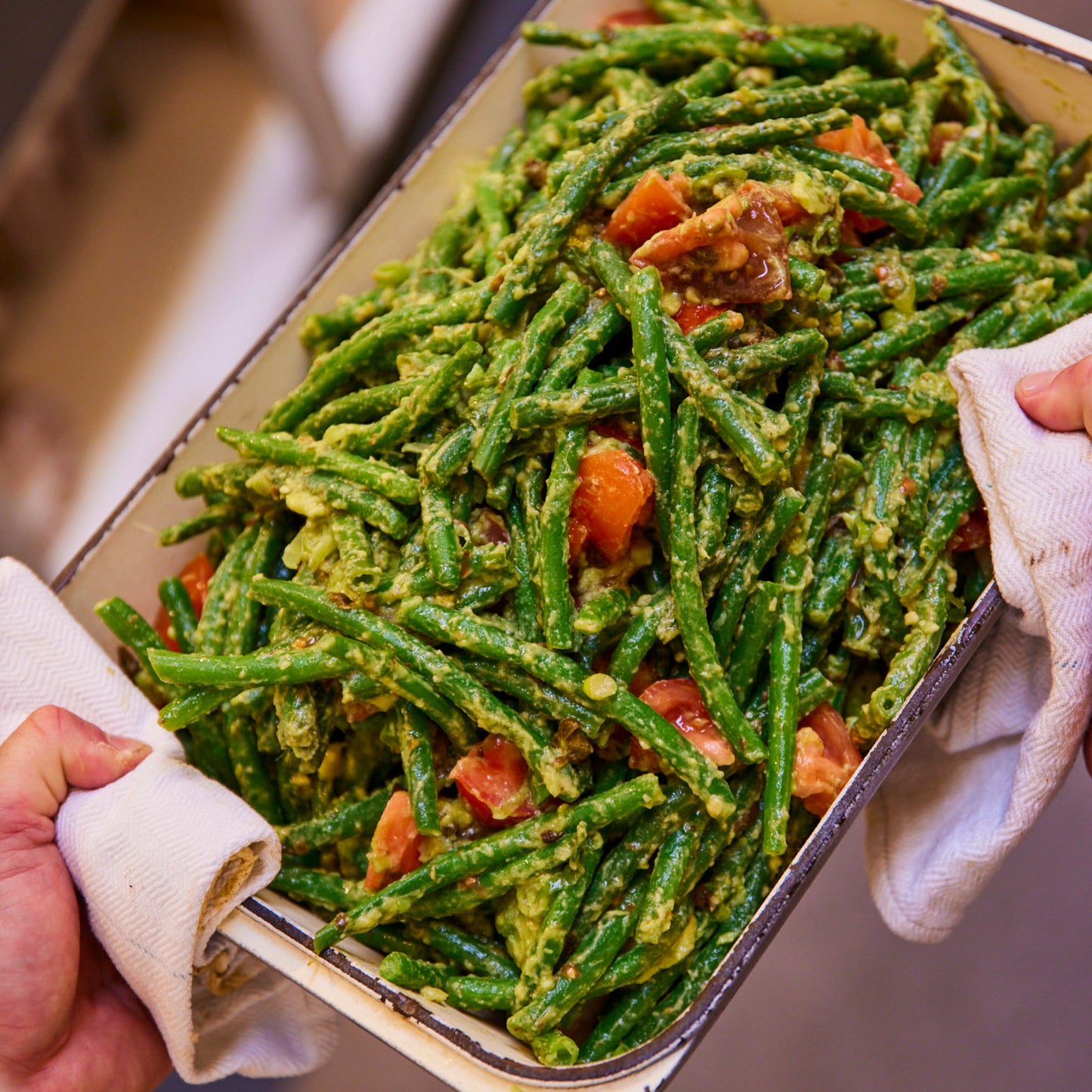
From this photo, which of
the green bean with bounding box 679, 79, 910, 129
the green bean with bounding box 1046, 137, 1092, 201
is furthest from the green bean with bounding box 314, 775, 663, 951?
the green bean with bounding box 1046, 137, 1092, 201

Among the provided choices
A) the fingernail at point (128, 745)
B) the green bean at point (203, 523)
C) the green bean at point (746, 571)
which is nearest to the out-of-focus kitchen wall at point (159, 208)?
the green bean at point (203, 523)

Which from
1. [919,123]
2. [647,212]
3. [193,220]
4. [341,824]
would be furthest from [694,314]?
[193,220]

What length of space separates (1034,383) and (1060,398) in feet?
0.18

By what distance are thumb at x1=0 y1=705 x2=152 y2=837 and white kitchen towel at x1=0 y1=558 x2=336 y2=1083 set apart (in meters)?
0.03

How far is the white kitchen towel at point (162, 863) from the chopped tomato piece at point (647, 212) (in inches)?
51.7

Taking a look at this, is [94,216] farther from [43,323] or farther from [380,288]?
[380,288]

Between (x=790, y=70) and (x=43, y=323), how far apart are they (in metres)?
2.96

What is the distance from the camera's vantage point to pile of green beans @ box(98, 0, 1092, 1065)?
190cm

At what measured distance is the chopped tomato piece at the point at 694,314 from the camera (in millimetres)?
2070

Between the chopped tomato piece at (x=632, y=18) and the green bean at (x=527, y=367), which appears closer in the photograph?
the green bean at (x=527, y=367)

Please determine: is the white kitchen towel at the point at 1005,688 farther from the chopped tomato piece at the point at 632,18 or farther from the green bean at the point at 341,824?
the chopped tomato piece at the point at 632,18

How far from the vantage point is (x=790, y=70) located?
2.57m

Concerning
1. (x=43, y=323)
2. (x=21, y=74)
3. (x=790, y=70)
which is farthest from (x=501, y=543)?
(x=43, y=323)

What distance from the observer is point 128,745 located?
211 centimetres
